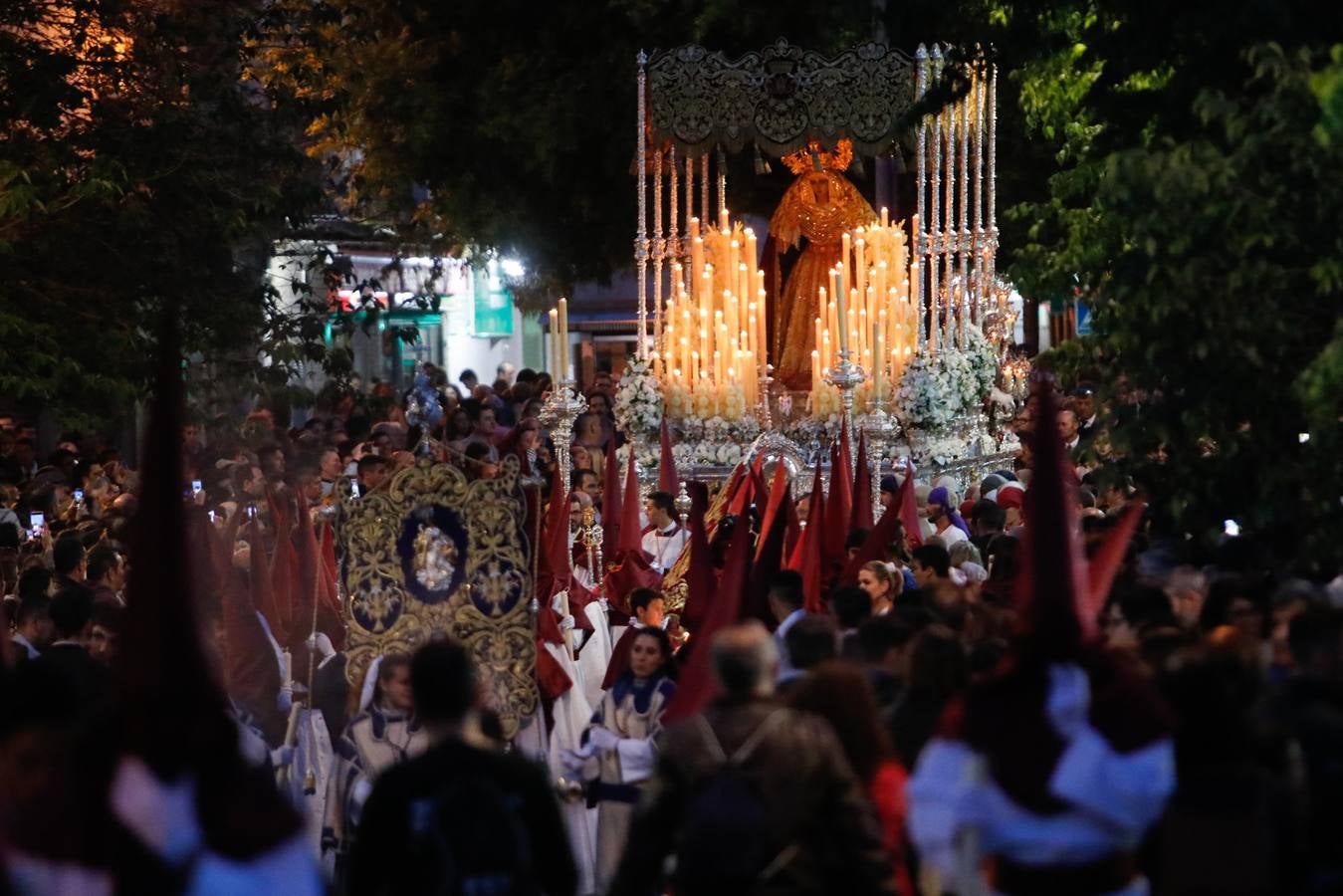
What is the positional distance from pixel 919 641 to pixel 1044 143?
1823cm

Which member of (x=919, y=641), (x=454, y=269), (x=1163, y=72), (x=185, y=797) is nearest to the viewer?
(x=185, y=797)

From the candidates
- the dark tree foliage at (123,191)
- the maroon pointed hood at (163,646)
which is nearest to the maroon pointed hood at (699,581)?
the maroon pointed hood at (163,646)

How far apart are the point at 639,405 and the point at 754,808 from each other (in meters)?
14.8

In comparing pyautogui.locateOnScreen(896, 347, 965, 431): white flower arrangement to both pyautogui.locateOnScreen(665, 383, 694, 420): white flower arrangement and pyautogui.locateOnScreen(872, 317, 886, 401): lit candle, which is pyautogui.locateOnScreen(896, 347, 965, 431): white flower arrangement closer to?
pyautogui.locateOnScreen(872, 317, 886, 401): lit candle

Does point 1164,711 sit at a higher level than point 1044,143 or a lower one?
lower

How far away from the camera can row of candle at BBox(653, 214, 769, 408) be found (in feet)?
71.7

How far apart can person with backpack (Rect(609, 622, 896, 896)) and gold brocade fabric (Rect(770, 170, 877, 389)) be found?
1592 cm

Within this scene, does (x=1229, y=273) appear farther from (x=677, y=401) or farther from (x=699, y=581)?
(x=677, y=401)

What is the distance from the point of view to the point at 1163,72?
12.1m

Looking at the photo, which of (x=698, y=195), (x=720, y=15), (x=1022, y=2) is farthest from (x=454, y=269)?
(x=1022, y=2)

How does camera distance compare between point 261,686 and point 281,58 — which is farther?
point 281,58

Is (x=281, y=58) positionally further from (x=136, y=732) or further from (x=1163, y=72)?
(x=136, y=732)

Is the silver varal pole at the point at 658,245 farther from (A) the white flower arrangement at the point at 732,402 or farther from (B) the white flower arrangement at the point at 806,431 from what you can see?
(B) the white flower arrangement at the point at 806,431

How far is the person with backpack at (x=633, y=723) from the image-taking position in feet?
31.3
